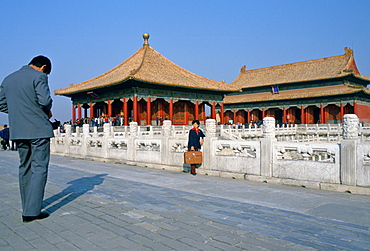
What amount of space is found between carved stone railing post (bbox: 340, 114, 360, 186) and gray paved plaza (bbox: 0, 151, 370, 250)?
1.33 ft

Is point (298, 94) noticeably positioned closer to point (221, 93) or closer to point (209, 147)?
point (221, 93)

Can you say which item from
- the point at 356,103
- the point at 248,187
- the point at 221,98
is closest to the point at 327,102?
the point at 356,103

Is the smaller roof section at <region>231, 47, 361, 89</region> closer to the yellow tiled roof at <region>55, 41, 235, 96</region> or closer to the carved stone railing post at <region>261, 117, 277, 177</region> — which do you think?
the yellow tiled roof at <region>55, 41, 235, 96</region>

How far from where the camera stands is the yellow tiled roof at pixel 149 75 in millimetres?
26359

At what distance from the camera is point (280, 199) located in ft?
18.3

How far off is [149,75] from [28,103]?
74.3 ft

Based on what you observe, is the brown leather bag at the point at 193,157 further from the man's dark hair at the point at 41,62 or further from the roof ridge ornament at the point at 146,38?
A: the roof ridge ornament at the point at 146,38

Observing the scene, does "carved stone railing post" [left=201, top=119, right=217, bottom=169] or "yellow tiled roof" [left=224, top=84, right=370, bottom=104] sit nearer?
"carved stone railing post" [left=201, top=119, right=217, bottom=169]

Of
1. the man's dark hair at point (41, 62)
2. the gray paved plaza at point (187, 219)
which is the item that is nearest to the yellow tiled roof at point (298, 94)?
the gray paved plaza at point (187, 219)

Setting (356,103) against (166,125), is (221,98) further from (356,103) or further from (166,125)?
(166,125)

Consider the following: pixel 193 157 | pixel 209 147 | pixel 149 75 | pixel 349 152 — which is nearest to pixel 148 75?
pixel 149 75

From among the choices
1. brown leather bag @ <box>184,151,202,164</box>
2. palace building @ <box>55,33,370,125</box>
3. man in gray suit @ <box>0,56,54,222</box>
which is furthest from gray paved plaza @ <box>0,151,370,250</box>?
palace building @ <box>55,33,370,125</box>

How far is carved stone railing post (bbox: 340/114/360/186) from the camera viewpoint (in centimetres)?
620

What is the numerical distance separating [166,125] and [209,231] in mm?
6990
